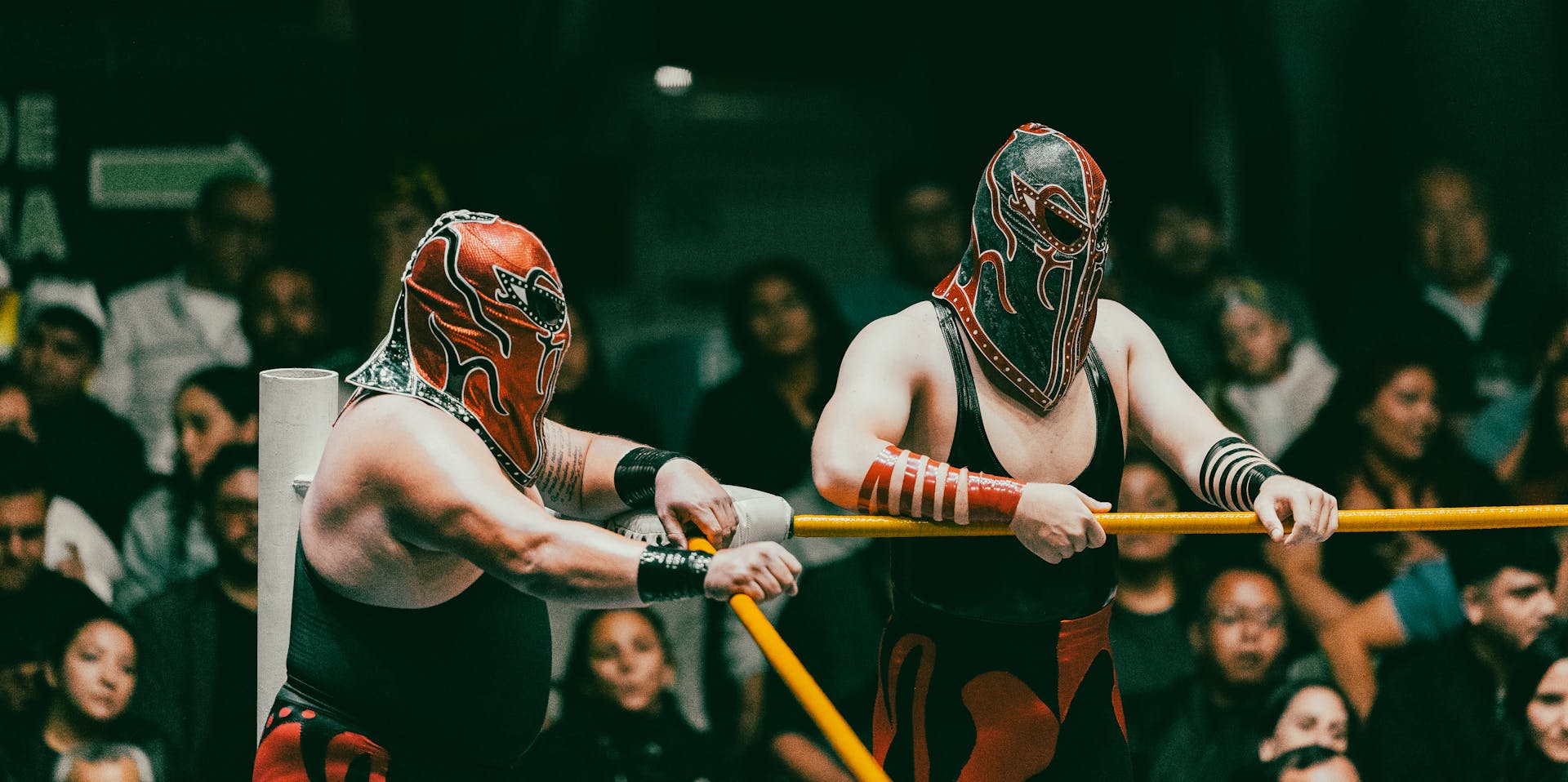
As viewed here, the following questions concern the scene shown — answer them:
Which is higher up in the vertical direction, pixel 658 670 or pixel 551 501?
pixel 551 501

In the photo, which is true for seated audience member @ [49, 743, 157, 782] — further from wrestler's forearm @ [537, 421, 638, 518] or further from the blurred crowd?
wrestler's forearm @ [537, 421, 638, 518]

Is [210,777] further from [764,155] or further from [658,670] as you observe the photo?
[764,155]

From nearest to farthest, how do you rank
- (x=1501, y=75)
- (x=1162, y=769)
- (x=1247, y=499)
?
1. (x=1247, y=499)
2. (x=1162, y=769)
3. (x=1501, y=75)

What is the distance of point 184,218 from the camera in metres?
5.14

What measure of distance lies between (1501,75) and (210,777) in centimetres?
501

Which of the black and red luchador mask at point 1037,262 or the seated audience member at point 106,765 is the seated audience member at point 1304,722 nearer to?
the black and red luchador mask at point 1037,262

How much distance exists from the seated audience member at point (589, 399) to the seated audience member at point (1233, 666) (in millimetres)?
1815

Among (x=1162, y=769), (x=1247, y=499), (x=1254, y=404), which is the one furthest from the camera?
(x=1254, y=404)

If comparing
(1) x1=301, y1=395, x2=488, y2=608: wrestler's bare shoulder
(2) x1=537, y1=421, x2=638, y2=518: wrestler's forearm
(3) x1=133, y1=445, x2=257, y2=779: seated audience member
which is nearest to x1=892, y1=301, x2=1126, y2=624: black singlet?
(2) x1=537, y1=421, x2=638, y2=518: wrestler's forearm

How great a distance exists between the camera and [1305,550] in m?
4.97

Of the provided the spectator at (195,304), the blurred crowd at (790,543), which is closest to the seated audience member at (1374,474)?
the blurred crowd at (790,543)

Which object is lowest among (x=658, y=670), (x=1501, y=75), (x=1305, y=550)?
(x=658, y=670)

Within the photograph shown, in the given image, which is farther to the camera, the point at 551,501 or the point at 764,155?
the point at 764,155

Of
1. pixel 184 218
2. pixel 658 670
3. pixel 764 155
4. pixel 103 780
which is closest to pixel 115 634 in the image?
pixel 103 780
